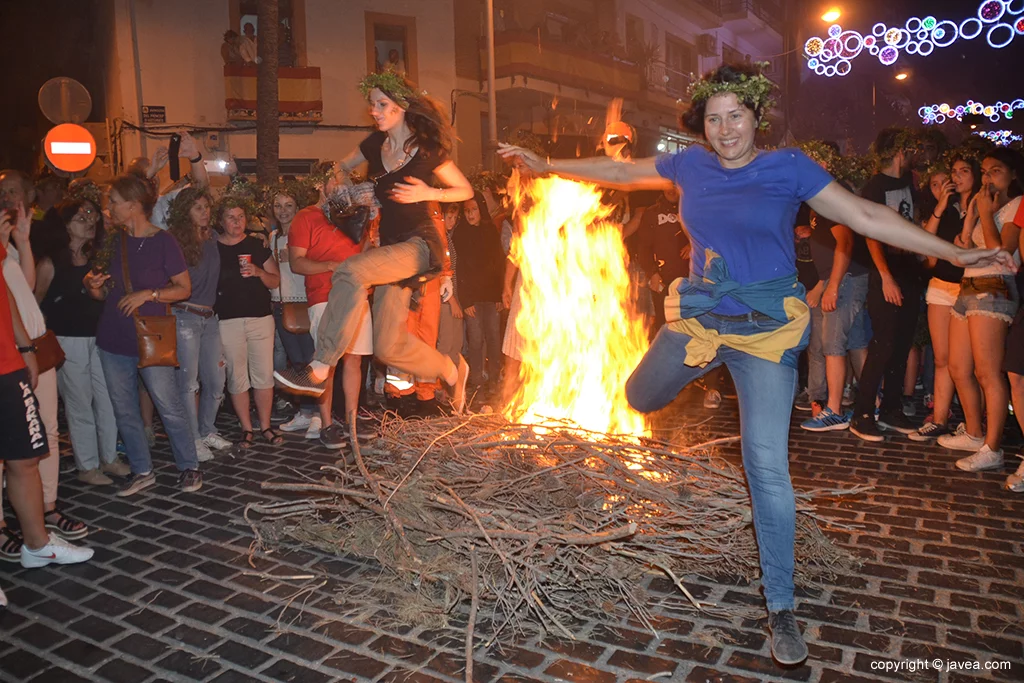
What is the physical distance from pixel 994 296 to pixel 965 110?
1226 inches

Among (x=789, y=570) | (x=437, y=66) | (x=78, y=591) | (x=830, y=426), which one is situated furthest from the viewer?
(x=437, y=66)

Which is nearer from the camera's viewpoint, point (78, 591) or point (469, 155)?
point (78, 591)

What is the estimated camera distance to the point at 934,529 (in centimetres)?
496

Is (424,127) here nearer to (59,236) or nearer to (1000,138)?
(59,236)

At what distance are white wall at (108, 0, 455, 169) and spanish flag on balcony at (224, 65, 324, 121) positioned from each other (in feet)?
1.54

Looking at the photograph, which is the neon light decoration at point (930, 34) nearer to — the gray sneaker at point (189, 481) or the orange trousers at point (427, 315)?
the orange trousers at point (427, 315)

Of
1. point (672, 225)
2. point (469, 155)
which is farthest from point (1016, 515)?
point (469, 155)

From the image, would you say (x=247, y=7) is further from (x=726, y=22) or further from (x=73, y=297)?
(x=726, y=22)

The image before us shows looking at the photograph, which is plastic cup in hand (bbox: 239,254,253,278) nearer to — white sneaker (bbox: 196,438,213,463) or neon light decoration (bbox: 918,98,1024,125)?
white sneaker (bbox: 196,438,213,463)

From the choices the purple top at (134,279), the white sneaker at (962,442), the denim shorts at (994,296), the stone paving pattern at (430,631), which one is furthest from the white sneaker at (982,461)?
the purple top at (134,279)

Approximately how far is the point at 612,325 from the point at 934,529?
9.61 feet

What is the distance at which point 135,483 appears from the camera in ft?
20.1

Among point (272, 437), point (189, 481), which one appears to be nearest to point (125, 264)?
point (189, 481)

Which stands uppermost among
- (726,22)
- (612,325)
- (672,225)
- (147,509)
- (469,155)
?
(726,22)
